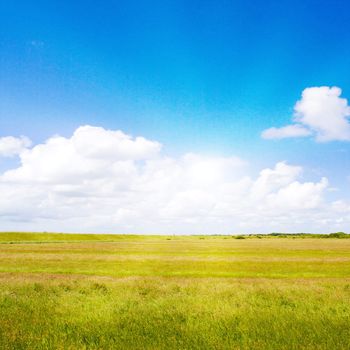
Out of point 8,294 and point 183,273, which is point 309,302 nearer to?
point 8,294

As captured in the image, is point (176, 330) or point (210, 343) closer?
point (210, 343)

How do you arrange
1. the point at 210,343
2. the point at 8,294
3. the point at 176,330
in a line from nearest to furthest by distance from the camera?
the point at 210,343 < the point at 176,330 < the point at 8,294

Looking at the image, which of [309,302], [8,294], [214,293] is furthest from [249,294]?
[8,294]

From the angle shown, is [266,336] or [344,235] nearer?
[266,336]

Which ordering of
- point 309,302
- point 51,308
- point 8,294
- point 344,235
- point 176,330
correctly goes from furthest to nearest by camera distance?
point 344,235 < point 8,294 < point 309,302 < point 51,308 < point 176,330

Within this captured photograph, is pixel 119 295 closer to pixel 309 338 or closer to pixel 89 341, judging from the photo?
pixel 89 341

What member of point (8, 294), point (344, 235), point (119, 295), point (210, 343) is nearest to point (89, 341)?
point (210, 343)

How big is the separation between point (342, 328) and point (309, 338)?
5.81ft

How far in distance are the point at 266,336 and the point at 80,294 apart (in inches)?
399

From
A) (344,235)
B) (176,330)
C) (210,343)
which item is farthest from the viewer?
(344,235)

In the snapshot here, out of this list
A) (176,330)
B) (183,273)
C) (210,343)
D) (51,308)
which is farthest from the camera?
(183,273)

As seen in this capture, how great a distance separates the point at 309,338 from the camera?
9570 mm

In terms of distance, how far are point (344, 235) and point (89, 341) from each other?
21456cm

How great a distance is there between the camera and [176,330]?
10578mm
